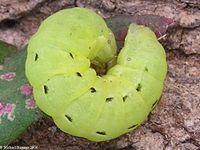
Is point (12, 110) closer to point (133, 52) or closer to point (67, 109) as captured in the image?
point (67, 109)

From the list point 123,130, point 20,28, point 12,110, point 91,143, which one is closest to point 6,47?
point 20,28

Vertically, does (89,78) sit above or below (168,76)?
above

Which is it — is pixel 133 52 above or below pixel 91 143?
above

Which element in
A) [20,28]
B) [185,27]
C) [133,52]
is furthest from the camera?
[20,28]

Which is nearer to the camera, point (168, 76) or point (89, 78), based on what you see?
point (89, 78)

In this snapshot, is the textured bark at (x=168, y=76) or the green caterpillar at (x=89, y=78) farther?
the textured bark at (x=168, y=76)
